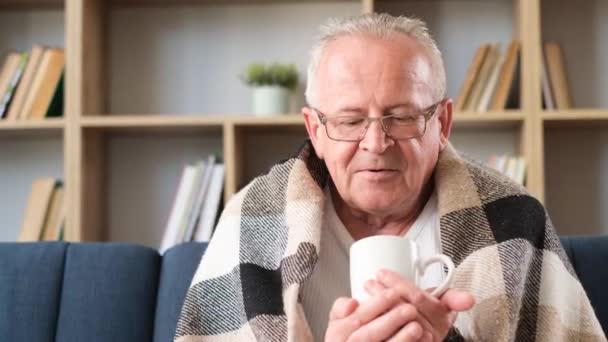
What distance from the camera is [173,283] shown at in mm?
1649

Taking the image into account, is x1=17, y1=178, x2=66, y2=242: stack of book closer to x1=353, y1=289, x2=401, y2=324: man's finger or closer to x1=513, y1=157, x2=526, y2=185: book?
x1=513, y1=157, x2=526, y2=185: book

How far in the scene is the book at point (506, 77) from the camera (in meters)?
2.61

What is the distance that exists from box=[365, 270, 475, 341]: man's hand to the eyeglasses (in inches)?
13.8

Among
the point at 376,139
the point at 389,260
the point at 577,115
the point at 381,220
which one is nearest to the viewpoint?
the point at 389,260

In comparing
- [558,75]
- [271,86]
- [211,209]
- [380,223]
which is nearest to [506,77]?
[558,75]

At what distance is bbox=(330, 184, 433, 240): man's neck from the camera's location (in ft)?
5.11

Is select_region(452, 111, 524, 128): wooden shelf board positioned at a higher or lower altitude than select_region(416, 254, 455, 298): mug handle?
higher

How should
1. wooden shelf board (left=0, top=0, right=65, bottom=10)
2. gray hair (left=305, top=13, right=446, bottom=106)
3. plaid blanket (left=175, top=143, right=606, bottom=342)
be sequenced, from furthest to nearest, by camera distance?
wooden shelf board (left=0, top=0, right=65, bottom=10), gray hair (left=305, top=13, right=446, bottom=106), plaid blanket (left=175, top=143, right=606, bottom=342)

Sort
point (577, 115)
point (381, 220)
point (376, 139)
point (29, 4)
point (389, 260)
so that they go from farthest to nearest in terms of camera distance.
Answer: point (29, 4)
point (577, 115)
point (381, 220)
point (376, 139)
point (389, 260)

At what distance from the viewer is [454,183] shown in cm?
150

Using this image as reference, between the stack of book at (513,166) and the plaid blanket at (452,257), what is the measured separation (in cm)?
103

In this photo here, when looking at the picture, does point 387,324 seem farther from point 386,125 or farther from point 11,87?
point 11,87

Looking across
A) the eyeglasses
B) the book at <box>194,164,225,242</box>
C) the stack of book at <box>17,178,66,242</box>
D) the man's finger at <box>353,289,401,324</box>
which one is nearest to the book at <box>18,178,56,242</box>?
the stack of book at <box>17,178,66,242</box>

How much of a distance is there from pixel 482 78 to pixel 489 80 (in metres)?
0.02
